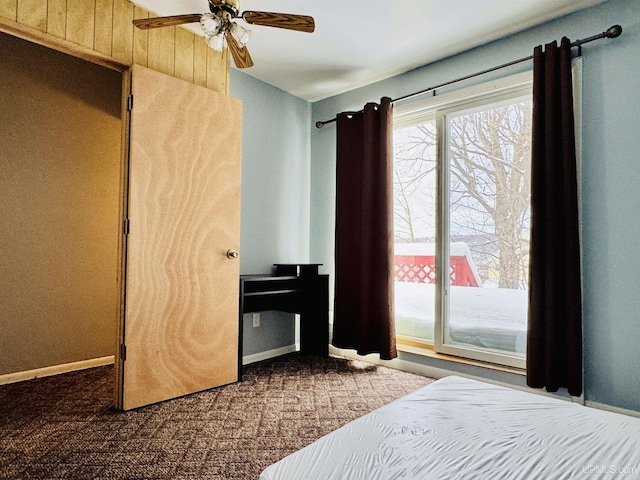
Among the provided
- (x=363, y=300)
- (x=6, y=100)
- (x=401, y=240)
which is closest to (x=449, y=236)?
(x=401, y=240)

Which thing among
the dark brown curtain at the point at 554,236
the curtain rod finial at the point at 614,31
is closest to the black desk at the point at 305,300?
the dark brown curtain at the point at 554,236

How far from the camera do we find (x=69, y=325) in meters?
3.28

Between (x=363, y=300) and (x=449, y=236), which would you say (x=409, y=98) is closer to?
(x=449, y=236)

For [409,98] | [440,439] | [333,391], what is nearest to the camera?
[440,439]

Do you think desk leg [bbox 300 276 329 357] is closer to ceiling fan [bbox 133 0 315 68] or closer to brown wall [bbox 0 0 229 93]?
brown wall [bbox 0 0 229 93]

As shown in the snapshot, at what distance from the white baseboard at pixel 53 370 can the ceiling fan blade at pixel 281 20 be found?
9.57ft

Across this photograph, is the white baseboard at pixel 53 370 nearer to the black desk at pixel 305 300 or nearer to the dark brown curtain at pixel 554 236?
the black desk at pixel 305 300

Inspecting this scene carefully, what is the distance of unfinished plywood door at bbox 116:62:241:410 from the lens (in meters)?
2.45

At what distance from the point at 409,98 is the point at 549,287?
1872 mm

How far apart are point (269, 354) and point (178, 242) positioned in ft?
4.98

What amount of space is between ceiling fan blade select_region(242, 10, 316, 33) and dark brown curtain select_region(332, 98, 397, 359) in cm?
147

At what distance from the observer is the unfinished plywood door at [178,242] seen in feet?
8.03

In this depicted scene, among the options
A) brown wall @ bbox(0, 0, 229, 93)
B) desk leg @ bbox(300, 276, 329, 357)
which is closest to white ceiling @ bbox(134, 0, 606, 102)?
brown wall @ bbox(0, 0, 229, 93)

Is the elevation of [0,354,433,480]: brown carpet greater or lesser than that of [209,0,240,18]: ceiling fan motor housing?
lesser
